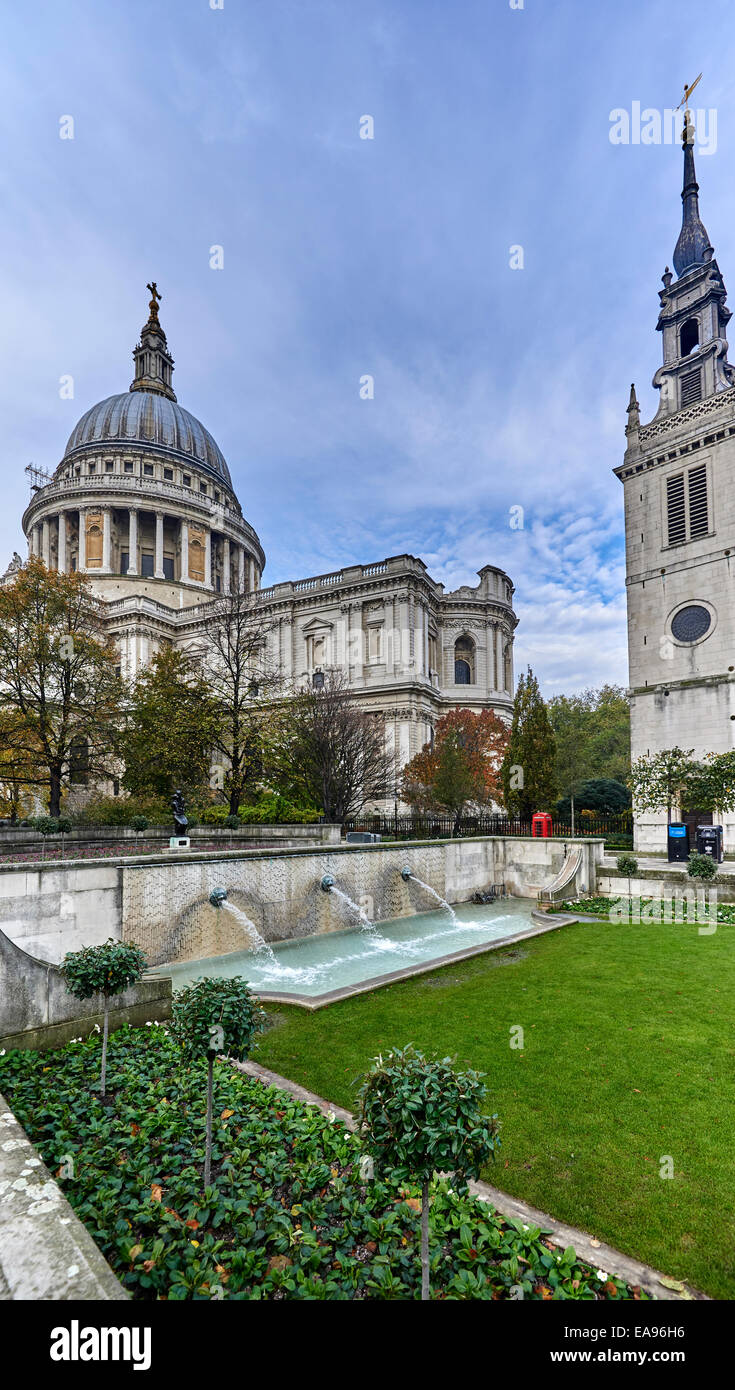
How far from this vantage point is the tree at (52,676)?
2270 cm

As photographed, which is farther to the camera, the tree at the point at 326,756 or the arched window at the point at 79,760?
the tree at the point at 326,756

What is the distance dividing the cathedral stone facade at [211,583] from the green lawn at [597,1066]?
30093 mm

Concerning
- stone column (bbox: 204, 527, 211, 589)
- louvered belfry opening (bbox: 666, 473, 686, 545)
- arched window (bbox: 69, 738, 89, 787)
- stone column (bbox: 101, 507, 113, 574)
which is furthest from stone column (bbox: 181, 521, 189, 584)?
louvered belfry opening (bbox: 666, 473, 686, 545)

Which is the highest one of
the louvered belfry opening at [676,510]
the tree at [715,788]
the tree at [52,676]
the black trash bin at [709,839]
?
the louvered belfry opening at [676,510]

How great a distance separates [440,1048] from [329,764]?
2053 centimetres

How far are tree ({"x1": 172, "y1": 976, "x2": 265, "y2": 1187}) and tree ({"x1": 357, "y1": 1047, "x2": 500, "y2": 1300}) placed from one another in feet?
5.98

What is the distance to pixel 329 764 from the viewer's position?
90.7ft

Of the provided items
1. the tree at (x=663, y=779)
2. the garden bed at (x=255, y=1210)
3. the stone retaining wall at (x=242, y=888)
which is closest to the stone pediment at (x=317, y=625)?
the tree at (x=663, y=779)

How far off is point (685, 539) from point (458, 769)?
665 inches

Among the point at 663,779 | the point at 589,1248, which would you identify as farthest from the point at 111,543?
the point at 589,1248

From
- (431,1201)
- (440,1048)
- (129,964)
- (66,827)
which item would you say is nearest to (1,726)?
(66,827)

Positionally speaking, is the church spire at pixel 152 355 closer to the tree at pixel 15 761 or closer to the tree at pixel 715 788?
the tree at pixel 15 761

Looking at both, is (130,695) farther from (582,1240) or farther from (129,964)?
(582,1240)
